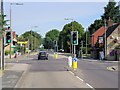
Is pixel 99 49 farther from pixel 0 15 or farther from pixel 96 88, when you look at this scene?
pixel 96 88

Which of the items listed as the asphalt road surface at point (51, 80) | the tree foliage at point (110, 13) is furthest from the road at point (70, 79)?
the tree foliage at point (110, 13)

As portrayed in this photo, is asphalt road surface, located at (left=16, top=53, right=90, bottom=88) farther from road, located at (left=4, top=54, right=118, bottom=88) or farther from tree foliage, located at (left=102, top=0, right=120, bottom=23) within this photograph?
tree foliage, located at (left=102, top=0, right=120, bottom=23)

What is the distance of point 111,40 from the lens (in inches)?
3105

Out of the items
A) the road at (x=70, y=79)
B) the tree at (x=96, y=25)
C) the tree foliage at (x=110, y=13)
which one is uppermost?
the tree foliage at (x=110, y=13)

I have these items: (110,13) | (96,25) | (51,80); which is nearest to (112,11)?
(110,13)

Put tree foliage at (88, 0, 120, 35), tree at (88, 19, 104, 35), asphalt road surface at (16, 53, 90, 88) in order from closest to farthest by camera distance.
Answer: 1. asphalt road surface at (16, 53, 90, 88)
2. tree foliage at (88, 0, 120, 35)
3. tree at (88, 19, 104, 35)

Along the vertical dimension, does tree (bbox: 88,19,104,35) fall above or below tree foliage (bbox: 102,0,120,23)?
below

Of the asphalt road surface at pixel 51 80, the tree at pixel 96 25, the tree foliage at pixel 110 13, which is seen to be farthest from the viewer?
the tree at pixel 96 25

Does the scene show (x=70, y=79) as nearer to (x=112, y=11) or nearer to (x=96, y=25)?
(x=112, y=11)

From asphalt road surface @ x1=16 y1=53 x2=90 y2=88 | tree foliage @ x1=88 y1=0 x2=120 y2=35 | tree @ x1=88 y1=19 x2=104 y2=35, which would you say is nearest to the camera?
asphalt road surface @ x1=16 y1=53 x2=90 y2=88

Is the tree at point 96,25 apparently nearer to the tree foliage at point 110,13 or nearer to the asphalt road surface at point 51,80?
the tree foliage at point 110,13

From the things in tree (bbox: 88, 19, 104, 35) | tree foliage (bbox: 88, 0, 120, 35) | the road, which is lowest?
the road

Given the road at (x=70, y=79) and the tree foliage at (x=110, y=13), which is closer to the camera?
the road at (x=70, y=79)

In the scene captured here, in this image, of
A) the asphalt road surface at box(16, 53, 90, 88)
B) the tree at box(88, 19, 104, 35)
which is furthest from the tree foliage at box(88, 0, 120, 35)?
the asphalt road surface at box(16, 53, 90, 88)
